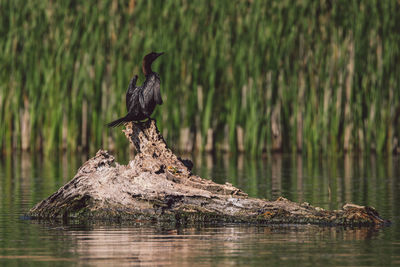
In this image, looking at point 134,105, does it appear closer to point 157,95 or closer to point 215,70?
point 157,95

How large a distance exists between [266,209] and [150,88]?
184 cm

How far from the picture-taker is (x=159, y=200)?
31.9 feet

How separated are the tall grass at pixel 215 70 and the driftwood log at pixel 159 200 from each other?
34.1ft

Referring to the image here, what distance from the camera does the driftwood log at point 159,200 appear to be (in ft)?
30.8

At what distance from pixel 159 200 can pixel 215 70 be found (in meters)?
11.3

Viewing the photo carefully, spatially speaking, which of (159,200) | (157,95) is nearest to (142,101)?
(157,95)

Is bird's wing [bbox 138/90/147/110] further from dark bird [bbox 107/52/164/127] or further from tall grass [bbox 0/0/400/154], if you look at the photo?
tall grass [bbox 0/0/400/154]

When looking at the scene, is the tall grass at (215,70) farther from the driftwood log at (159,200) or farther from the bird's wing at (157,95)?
the driftwood log at (159,200)

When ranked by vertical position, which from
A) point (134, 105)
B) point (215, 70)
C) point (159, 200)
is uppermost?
point (215, 70)

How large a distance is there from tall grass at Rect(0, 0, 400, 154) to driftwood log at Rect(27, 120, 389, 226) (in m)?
10.4

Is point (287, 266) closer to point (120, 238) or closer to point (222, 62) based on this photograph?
point (120, 238)

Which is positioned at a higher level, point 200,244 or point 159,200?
point 159,200

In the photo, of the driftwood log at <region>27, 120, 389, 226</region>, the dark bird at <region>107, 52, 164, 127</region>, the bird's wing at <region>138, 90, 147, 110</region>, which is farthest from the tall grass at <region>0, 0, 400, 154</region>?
the driftwood log at <region>27, 120, 389, 226</region>

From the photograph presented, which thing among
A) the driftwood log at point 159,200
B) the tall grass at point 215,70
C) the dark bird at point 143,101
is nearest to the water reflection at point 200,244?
the driftwood log at point 159,200
